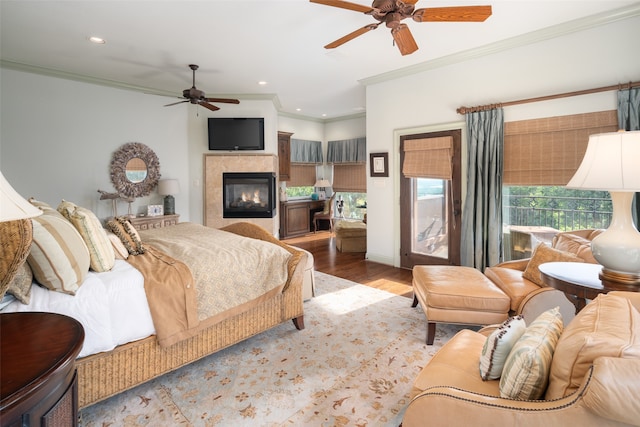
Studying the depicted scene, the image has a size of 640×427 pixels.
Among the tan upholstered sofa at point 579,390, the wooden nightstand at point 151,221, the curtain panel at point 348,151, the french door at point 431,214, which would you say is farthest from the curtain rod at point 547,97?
the wooden nightstand at point 151,221

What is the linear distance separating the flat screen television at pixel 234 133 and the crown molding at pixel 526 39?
2.43 m

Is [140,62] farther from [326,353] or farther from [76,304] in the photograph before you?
[326,353]

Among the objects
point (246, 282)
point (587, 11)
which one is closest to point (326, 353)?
point (246, 282)

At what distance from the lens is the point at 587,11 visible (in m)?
3.03

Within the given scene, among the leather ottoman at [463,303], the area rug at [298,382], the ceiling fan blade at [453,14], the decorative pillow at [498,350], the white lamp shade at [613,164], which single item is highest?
the ceiling fan blade at [453,14]

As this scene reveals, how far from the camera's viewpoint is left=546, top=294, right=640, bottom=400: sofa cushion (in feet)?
2.88

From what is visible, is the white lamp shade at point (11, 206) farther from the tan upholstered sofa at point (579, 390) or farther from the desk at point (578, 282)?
the desk at point (578, 282)

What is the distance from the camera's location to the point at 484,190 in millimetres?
3842

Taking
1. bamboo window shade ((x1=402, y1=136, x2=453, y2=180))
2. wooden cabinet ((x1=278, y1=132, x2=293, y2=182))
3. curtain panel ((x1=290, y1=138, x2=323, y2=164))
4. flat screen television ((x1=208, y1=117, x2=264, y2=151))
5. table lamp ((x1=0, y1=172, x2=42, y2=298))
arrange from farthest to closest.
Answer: curtain panel ((x1=290, y1=138, x2=323, y2=164)) < wooden cabinet ((x1=278, y1=132, x2=293, y2=182)) < flat screen television ((x1=208, y1=117, x2=264, y2=151)) < bamboo window shade ((x1=402, y1=136, x2=453, y2=180)) < table lamp ((x1=0, y1=172, x2=42, y2=298))

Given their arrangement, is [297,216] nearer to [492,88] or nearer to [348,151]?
[348,151]

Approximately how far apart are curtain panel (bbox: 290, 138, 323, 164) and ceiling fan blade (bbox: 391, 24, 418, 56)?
5067 millimetres

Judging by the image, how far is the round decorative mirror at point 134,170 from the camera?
16.8 feet

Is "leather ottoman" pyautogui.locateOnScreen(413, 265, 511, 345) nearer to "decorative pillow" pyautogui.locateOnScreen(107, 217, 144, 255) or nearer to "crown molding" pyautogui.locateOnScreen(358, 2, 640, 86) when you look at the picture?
"decorative pillow" pyautogui.locateOnScreen(107, 217, 144, 255)

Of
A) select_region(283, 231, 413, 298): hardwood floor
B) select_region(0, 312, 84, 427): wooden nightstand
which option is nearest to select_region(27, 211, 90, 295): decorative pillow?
select_region(0, 312, 84, 427): wooden nightstand
